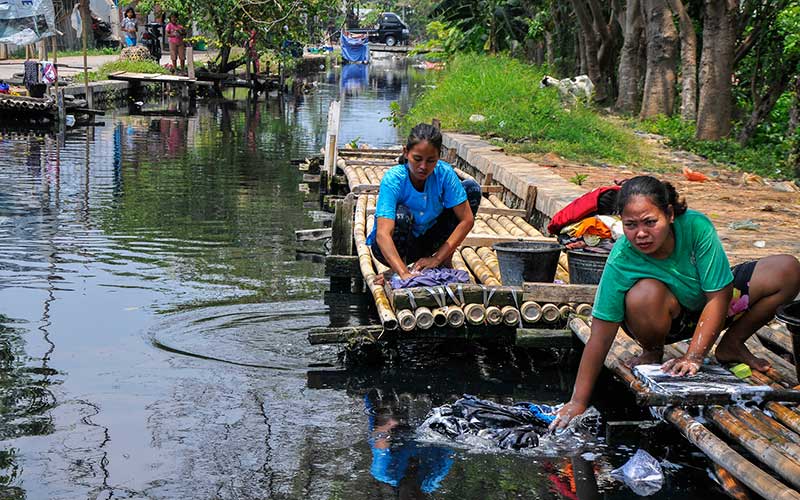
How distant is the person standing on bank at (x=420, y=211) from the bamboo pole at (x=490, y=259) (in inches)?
17.5

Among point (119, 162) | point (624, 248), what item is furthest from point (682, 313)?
A: point (119, 162)

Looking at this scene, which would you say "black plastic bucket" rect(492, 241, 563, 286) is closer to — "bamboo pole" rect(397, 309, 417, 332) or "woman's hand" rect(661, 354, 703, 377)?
"bamboo pole" rect(397, 309, 417, 332)

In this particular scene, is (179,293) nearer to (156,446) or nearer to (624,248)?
(156,446)

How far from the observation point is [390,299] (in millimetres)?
6555

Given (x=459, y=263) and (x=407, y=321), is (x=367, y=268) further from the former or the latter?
(x=407, y=321)

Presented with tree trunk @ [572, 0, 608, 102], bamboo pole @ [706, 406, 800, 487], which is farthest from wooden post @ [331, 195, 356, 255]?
tree trunk @ [572, 0, 608, 102]

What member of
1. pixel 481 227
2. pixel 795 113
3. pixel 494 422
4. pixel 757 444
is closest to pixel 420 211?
pixel 494 422

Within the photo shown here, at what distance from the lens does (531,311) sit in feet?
21.1

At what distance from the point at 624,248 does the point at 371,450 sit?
1.57m

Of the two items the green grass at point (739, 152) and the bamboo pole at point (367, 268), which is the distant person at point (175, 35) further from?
the bamboo pole at point (367, 268)

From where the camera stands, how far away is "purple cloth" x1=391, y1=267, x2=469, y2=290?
6.44 m

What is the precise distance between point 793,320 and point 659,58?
49.2 feet

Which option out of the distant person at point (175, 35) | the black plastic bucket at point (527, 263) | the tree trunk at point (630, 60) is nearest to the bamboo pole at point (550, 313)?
the black plastic bucket at point (527, 263)

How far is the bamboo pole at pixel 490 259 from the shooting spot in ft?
24.2
